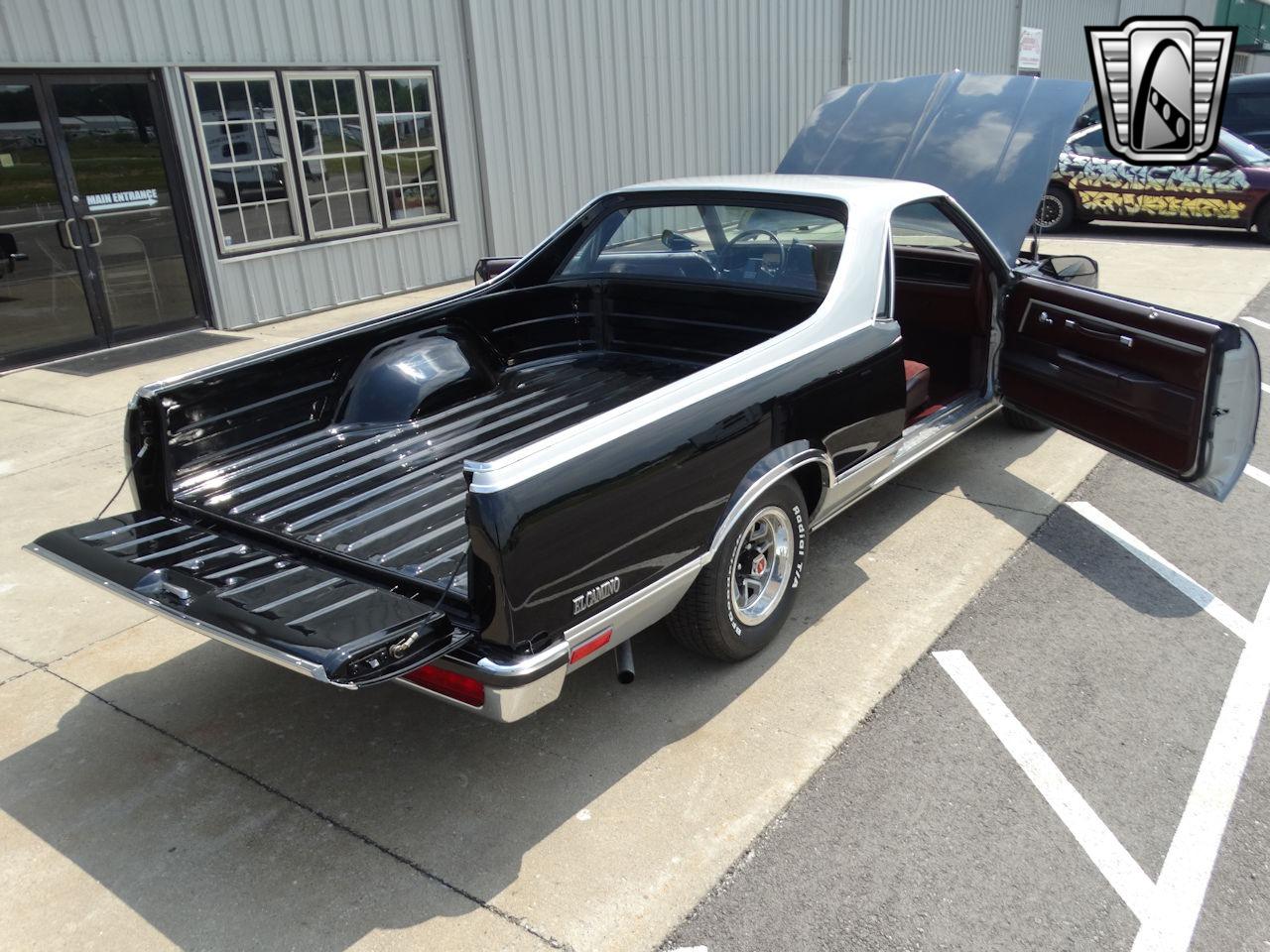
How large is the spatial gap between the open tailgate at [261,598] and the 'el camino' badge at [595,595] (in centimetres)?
31

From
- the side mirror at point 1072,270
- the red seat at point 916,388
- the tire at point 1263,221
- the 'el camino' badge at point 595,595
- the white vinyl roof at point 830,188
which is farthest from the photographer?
the tire at point 1263,221

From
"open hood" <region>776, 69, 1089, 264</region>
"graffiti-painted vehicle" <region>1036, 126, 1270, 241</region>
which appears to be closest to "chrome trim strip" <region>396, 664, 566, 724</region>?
"open hood" <region>776, 69, 1089, 264</region>

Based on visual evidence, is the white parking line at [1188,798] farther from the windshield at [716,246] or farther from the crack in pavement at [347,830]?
the windshield at [716,246]

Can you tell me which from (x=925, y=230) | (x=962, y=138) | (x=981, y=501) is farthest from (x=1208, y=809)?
(x=962, y=138)

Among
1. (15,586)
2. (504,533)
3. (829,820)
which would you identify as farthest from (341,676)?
(15,586)

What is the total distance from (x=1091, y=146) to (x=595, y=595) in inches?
525

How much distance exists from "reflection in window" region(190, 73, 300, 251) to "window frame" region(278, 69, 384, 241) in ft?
0.40

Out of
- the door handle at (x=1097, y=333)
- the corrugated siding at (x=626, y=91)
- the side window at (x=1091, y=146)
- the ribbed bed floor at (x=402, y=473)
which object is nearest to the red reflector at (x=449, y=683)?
the ribbed bed floor at (x=402, y=473)

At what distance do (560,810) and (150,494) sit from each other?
1.81 meters

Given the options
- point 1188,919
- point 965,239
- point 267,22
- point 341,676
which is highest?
point 267,22

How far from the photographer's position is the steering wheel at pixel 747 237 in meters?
4.34

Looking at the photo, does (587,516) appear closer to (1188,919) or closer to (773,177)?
(1188,919)

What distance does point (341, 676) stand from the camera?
2383 millimetres

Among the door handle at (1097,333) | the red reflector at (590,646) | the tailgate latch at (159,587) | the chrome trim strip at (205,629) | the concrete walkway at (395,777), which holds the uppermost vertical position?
the door handle at (1097,333)
